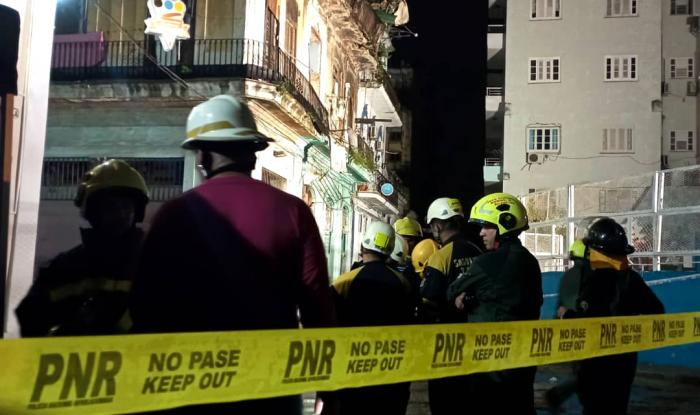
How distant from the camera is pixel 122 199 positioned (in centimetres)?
373

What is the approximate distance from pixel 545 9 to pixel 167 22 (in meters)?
23.1

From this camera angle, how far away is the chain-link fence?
12297 mm

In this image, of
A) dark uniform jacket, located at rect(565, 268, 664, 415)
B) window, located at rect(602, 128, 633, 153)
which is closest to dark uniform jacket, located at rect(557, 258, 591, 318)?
dark uniform jacket, located at rect(565, 268, 664, 415)

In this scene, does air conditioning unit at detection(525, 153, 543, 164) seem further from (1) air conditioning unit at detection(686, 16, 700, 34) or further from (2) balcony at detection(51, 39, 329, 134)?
(2) balcony at detection(51, 39, 329, 134)

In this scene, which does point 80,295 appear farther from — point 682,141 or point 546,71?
point 682,141

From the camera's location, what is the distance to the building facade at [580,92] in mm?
33031

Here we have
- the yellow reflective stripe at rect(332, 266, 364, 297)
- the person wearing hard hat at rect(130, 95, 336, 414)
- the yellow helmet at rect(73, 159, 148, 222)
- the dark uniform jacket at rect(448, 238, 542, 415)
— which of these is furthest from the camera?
the yellow reflective stripe at rect(332, 266, 364, 297)

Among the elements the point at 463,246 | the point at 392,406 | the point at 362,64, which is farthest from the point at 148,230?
the point at 362,64

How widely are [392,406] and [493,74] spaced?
35860 mm

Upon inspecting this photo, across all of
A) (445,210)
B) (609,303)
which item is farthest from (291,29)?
(609,303)

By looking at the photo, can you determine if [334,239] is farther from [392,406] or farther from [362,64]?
[392,406]

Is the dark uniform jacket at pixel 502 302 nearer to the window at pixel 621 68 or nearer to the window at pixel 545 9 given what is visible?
the window at pixel 621 68

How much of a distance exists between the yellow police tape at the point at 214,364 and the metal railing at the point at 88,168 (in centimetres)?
911

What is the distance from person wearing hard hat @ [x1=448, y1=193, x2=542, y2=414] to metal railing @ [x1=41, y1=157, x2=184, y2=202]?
8506mm
